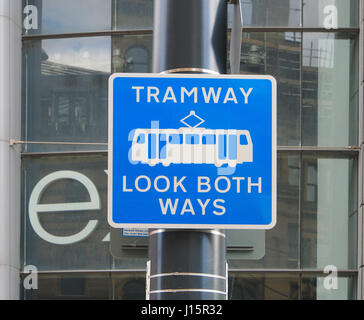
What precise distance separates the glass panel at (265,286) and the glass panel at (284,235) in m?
0.16

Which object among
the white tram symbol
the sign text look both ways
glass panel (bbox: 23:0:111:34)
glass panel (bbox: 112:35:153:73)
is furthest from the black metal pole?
glass panel (bbox: 23:0:111:34)

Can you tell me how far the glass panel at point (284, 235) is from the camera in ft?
46.1

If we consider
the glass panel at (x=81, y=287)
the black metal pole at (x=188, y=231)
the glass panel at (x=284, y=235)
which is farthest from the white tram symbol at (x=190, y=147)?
the glass panel at (x=81, y=287)

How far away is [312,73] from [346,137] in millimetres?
1165

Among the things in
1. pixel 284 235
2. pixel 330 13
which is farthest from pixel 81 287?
pixel 330 13

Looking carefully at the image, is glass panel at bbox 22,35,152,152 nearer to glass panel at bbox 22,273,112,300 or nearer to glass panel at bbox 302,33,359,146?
glass panel at bbox 22,273,112,300

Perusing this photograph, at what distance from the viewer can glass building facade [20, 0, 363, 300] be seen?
46.3ft

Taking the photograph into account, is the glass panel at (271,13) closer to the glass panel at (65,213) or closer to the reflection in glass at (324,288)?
the glass panel at (65,213)

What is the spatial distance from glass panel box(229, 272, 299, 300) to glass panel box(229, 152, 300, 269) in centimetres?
16

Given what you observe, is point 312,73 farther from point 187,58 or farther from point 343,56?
point 187,58

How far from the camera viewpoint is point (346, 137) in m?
14.4

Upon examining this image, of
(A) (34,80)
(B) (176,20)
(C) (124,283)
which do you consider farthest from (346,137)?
(B) (176,20)

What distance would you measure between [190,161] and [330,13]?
1073 centimetres
